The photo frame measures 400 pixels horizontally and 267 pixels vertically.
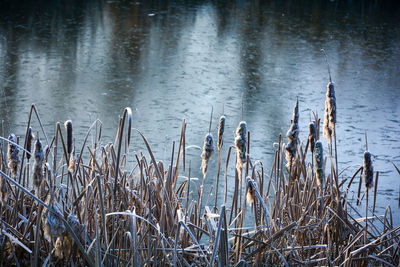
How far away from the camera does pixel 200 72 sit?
196 inches

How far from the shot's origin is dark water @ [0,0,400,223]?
3588 mm

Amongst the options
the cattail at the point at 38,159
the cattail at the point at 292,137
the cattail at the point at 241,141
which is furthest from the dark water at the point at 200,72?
the cattail at the point at 38,159

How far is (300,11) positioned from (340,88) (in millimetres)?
4667

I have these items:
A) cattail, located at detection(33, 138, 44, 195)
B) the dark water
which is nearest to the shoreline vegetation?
cattail, located at detection(33, 138, 44, 195)

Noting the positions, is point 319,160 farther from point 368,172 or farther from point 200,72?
point 200,72

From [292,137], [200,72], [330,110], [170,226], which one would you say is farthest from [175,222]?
[200,72]

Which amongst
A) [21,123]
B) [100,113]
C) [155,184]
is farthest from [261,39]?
[155,184]

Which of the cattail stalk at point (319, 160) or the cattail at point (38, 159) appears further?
the cattail stalk at point (319, 160)

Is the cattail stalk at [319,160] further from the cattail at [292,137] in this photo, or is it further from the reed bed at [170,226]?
the cattail at [292,137]

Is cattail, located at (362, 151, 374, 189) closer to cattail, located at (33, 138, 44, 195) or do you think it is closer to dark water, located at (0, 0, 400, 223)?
cattail, located at (33, 138, 44, 195)

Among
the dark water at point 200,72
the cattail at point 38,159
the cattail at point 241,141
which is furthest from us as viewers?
the dark water at point 200,72

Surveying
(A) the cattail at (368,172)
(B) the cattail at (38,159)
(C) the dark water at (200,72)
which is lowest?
(C) the dark water at (200,72)

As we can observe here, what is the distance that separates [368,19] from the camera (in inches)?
328

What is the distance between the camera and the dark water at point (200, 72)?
11.8ft
